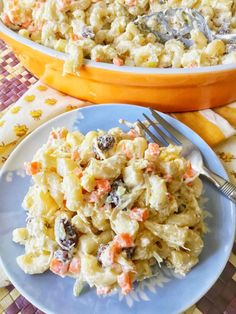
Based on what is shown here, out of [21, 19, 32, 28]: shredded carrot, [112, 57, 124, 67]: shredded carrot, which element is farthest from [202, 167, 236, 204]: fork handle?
[21, 19, 32, 28]: shredded carrot

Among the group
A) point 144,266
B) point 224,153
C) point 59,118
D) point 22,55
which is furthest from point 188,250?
point 22,55

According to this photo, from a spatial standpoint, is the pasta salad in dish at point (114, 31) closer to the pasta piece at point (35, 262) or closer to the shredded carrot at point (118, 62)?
the shredded carrot at point (118, 62)

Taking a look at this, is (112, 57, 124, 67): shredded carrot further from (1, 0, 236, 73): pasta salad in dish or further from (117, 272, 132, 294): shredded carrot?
(117, 272, 132, 294): shredded carrot

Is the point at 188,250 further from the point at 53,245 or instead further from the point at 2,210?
the point at 2,210

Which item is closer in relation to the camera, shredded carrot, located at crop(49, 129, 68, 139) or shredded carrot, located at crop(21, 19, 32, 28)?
shredded carrot, located at crop(49, 129, 68, 139)

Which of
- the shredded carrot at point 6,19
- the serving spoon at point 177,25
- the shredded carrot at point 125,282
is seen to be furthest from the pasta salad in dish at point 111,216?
the shredded carrot at point 6,19

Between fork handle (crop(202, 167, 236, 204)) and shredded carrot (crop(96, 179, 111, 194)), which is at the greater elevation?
shredded carrot (crop(96, 179, 111, 194))

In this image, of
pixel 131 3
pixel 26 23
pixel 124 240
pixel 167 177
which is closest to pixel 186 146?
pixel 167 177
